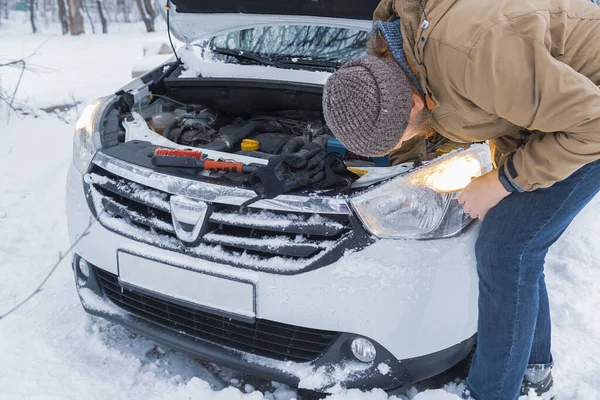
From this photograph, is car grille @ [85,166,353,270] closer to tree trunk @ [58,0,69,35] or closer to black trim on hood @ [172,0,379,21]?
black trim on hood @ [172,0,379,21]

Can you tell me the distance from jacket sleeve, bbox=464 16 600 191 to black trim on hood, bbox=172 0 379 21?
1342mm

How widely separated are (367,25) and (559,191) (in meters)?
1.52

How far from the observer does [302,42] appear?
305cm

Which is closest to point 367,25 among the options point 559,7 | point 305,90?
point 305,90

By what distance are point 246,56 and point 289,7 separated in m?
0.47

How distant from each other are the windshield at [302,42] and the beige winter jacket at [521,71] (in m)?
1.42

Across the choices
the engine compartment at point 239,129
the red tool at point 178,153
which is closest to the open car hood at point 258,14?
the engine compartment at point 239,129

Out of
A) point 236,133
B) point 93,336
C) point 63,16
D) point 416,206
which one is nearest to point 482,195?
point 416,206

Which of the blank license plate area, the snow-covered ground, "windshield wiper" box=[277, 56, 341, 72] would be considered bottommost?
the snow-covered ground

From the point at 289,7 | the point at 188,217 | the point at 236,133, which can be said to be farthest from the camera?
the point at 289,7

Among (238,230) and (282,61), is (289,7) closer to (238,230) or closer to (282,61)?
(282,61)

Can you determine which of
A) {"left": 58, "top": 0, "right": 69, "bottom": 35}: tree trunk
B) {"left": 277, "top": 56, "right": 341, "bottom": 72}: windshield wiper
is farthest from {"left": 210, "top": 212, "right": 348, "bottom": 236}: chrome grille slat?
{"left": 58, "top": 0, "right": 69, "bottom": 35}: tree trunk

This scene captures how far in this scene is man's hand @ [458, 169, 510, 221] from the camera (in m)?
1.61

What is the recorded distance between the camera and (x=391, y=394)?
1960 mm
